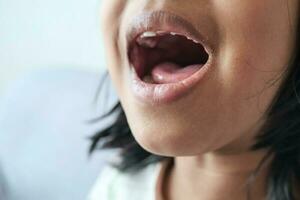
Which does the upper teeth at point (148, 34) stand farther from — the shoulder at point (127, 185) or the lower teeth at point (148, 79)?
the shoulder at point (127, 185)

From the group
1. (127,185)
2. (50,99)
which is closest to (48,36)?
(50,99)

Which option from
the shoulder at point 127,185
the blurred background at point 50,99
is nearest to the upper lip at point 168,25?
the shoulder at point 127,185

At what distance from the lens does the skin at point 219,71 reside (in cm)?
45

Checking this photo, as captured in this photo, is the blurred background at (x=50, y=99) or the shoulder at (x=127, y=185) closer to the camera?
the shoulder at (x=127, y=185)

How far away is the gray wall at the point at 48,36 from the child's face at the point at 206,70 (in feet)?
2.29

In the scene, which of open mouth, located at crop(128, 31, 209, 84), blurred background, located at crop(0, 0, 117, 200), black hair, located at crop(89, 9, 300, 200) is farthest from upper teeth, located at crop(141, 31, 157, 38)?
blurred background, located at crop(0, 0, 117, 200)

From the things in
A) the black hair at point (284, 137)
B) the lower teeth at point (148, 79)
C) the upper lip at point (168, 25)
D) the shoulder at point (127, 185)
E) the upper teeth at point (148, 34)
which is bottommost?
the shoulder at point (127, 185)

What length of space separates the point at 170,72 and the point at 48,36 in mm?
896

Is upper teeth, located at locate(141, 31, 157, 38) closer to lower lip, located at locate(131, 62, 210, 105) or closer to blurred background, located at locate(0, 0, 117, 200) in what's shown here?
lower lip, located at locate(131, 62, 210, 105)

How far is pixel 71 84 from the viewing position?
1.15m

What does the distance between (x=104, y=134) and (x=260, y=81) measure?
0.38 metres

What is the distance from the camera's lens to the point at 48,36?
4.43ft

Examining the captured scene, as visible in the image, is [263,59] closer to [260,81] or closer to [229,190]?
[260,81]

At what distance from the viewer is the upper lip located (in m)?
0.45
